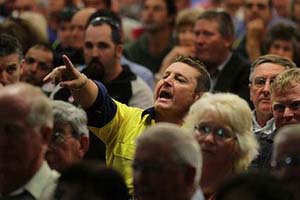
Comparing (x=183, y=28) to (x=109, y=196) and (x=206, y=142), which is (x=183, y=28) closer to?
(x=206, y=142)

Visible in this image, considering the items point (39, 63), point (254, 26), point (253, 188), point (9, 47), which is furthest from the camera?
point (254, 26)

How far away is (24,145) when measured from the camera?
6047 mm

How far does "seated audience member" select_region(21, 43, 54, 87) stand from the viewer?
10391 millimetres

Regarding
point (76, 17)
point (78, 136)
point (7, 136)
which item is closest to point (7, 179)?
point (7, 136)

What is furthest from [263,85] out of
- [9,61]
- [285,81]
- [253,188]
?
[253,188]

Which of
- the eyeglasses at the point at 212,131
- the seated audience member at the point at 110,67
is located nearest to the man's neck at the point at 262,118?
the seated audience member at the point at 110,67

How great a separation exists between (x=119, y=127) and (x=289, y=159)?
6.64 feet

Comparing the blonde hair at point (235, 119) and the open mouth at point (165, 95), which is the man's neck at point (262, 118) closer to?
the open mouth at point (165, 95)

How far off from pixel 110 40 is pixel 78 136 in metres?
3.28

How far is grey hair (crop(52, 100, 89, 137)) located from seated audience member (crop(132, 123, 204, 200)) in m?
1.25

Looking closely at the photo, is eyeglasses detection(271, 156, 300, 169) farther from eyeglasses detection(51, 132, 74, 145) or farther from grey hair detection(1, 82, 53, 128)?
eyeglasses detection(51, 132, 74, 145)

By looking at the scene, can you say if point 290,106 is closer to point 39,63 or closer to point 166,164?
point 166,164

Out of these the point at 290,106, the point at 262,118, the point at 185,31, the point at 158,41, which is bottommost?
the point at 158,41

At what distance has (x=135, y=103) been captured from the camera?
32.1 ft
